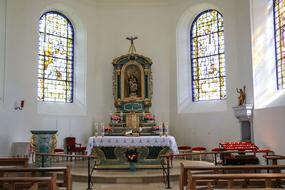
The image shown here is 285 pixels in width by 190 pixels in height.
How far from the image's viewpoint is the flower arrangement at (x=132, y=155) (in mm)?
10799

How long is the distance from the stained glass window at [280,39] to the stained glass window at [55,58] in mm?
8076

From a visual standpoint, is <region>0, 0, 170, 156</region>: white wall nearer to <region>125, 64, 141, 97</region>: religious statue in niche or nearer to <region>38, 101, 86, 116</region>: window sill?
<region>38, 101, 86, 116</region>: window sill

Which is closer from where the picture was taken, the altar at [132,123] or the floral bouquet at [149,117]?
the altar at [132,123]

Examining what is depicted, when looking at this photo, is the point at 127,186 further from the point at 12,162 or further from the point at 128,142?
the point at 12,162

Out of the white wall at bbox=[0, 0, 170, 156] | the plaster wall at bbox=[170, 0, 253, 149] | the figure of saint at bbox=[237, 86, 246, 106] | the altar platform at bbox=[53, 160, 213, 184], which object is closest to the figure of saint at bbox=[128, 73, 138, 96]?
the white wall at bbox=[0, 0, 170, 156]

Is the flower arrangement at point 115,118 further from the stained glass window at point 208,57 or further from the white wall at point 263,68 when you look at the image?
the white wall at point 263,68

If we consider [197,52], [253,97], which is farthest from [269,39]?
[197,52]

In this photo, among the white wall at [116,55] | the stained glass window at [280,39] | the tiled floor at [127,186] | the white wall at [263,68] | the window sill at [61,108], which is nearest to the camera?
the tiled floor at [127,186]

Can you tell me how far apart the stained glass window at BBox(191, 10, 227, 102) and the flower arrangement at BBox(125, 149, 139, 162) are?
5.00m

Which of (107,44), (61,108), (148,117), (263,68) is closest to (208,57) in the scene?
(263,68)

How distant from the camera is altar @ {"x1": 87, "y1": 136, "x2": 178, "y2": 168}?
1145 centimetres

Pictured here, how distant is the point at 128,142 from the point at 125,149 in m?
0.26

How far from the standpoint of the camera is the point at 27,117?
43.1 feet

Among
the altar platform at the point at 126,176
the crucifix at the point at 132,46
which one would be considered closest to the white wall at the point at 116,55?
the crucifix at the point at 132,46
